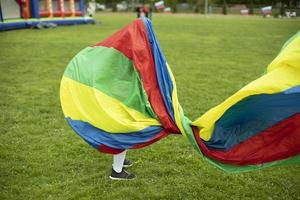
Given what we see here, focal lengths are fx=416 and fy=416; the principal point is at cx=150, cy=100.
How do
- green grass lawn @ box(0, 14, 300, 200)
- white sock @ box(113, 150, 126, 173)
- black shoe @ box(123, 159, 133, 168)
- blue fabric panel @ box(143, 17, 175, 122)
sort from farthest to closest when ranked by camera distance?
black shoe @ box(123, 159, 133, 168), white sock @ box(113, 150, 126, 173), green grass lawn @ box(0, 14, 300, 200), blue fabric panel @ box(143, 17, 175, 122)

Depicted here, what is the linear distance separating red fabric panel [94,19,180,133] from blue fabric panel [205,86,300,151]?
1.53ft

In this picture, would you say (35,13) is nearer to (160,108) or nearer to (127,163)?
(127,163)

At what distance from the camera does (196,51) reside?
622 inches

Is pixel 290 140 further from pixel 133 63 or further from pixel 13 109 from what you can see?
pixel 13 109

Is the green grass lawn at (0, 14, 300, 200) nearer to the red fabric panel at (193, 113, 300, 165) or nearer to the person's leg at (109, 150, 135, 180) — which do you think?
the person's leg at (109, 150, 135, 180)

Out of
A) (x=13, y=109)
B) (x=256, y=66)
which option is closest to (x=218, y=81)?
(x=256, y=66)

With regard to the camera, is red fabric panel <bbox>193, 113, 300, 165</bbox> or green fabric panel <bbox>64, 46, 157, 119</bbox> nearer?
red fabric panel <bbox>193, 113, 300, 165</bbox>

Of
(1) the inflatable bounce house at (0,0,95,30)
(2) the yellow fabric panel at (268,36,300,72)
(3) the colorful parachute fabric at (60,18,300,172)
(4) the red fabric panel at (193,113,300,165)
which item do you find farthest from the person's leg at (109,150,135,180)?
(1) the inflatable bounce house at (0,0,95,30)

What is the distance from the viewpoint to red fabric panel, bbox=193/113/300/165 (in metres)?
3.85

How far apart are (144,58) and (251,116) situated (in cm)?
126

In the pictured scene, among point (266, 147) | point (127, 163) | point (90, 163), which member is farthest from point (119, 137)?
point (266, 147)

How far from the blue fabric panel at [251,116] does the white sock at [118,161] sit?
44.0 inches

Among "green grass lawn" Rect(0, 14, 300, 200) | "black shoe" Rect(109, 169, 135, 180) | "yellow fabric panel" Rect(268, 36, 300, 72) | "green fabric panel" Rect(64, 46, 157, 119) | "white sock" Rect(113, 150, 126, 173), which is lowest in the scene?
"green grass lawn" Rect(0, 14, 300, 200)

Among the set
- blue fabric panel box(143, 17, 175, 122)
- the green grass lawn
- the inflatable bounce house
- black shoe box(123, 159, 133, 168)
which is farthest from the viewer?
the inflatable bounce house
